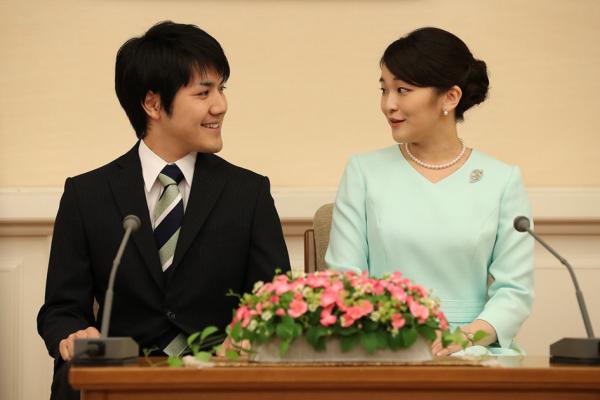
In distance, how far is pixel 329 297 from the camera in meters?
1.85

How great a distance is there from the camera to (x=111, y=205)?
2.61m

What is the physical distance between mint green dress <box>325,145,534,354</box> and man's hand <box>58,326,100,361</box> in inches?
25.1

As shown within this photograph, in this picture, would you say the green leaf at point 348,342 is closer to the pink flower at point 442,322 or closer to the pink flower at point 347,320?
the pink flower at point 347,320

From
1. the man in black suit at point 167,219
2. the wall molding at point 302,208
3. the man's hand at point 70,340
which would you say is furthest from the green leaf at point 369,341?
the wall molding at point 302,208

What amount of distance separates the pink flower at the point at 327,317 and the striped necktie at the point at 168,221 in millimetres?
819

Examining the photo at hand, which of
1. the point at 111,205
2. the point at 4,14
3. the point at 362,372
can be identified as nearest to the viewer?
the point at 362,372

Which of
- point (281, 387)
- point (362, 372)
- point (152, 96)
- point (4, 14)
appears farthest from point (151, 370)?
point (4, 14)

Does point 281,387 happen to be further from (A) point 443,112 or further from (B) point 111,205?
(A) point 443,112

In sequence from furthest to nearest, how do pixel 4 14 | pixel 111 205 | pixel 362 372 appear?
pixel 4 14 → pixel 111 205 → pixel 362 372

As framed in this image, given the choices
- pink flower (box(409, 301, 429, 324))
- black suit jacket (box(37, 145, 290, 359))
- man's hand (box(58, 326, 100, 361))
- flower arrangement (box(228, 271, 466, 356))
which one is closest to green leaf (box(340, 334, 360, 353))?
flower arrangement (box(228, 271, 466, 356))

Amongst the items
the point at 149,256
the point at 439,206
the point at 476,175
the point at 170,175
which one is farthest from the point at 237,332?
the point at 476,175

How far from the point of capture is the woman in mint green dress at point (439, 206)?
268 cm

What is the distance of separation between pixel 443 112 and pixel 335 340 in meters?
1.06

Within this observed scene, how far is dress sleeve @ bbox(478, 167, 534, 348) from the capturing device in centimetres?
258
